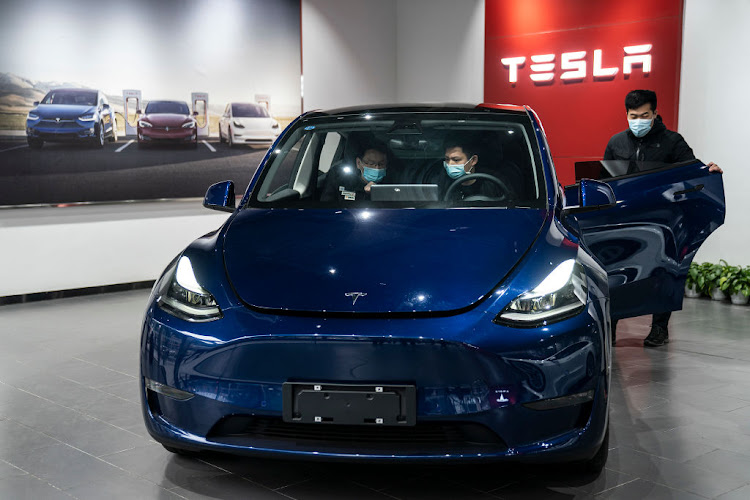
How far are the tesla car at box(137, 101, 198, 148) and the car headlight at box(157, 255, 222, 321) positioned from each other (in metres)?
5.77

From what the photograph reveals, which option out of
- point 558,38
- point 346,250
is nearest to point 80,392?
point 346,250

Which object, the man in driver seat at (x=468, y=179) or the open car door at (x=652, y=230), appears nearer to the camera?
the man in driver seat at (x=468, y=179)

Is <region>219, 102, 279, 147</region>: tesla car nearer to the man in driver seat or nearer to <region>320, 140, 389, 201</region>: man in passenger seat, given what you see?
<region>320, 140, 389, 201</region>: man in passenger seat

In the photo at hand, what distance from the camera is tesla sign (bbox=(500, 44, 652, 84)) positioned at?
26.8 ft

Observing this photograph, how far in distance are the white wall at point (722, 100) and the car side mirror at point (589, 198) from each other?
174 inches

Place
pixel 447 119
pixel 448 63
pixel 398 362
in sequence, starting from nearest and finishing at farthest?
pixel 398 362 < pixel 447 119 < pixel 448 63

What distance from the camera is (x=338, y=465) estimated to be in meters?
3.27

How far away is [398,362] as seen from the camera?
2562 mm

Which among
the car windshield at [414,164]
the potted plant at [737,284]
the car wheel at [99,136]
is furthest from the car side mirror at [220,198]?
the potted plant at [737,284]

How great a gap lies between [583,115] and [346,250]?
6.41 meters

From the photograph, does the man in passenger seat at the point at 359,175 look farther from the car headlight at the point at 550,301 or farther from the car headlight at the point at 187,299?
the car headlight at the point at 550,301

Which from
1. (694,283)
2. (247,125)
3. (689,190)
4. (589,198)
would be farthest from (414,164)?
(247,125)

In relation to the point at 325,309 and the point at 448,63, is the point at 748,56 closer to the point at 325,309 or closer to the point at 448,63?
the point at 448,63

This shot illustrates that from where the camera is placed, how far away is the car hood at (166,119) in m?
8.46
